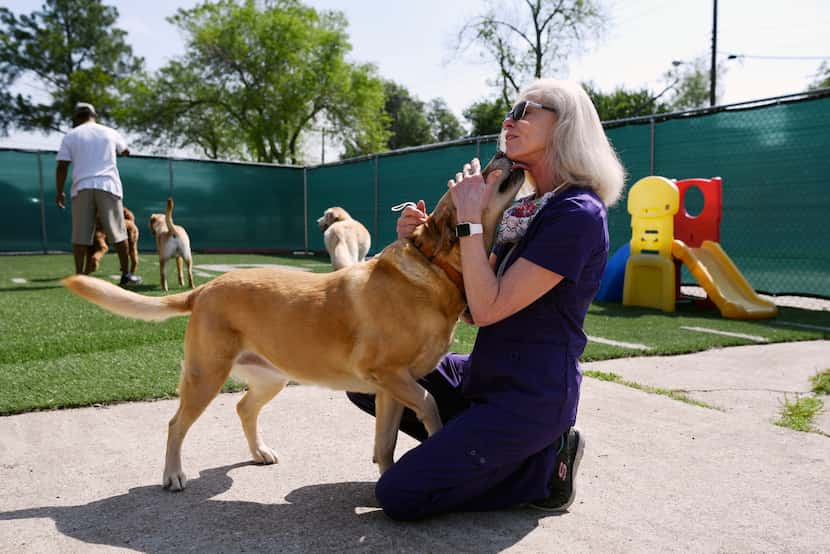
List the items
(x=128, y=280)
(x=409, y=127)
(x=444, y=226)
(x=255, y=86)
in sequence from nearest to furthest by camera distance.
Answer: (x=444, y=226)
(x=128, y=280)
(x=255, y=86)
(x=409, y=127)

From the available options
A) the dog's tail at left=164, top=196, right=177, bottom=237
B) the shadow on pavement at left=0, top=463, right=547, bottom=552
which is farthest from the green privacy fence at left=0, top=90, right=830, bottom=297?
the shadow on pavement at left=0, top=463, right=547, bottom=552

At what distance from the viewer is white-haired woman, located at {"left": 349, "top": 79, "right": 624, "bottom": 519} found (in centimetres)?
223

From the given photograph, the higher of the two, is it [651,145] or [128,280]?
[651,145]

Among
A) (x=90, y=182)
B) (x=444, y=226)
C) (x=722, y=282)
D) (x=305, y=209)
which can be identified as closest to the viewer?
(x=444, y=226)

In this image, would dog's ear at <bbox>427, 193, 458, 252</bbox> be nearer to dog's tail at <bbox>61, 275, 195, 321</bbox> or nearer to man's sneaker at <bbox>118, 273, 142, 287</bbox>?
dog's tail at <bbox>61, 275, 195, 321</bbox>

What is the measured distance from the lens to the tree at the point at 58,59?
41.6m

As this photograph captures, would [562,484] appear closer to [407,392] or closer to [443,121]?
[407,392]

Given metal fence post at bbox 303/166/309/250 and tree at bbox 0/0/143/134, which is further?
tree at bbox 0/0/143/134

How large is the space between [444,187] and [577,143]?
11.2 m

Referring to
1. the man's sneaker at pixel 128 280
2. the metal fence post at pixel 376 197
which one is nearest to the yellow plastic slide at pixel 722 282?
the man's sneaker at pixel 128 280

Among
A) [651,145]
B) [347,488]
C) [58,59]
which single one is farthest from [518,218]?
[58,59]

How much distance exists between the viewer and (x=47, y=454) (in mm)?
2891

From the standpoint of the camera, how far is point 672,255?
8.09m

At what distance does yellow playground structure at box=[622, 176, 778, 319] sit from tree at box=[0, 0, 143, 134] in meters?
40.7
